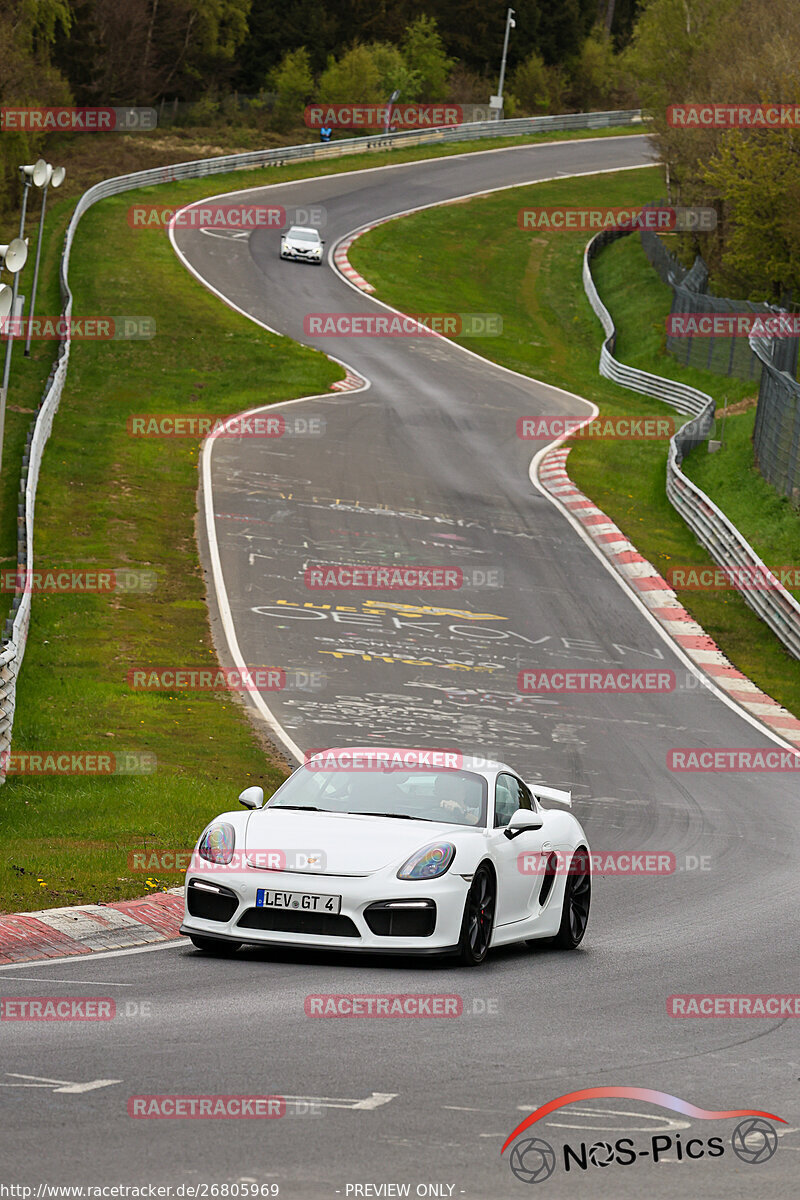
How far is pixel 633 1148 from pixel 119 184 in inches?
2720

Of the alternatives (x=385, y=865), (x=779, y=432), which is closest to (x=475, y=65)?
(x=779, y=432)

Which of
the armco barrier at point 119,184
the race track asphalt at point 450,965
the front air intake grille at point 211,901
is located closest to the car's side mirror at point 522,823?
the race track asphalt at point 450,965

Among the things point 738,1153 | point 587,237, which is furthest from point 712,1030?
point 587,237

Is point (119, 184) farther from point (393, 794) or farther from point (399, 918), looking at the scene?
point (399, 918)

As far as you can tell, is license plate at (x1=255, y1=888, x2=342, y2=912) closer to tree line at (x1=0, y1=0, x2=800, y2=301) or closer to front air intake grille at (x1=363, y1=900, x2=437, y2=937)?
front air intake grille at (x1=363, y1=900, x2=437, y2=937)

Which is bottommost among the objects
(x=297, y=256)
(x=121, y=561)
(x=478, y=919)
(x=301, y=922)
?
(x=121, y=561)

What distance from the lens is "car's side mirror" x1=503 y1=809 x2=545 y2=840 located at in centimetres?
1072

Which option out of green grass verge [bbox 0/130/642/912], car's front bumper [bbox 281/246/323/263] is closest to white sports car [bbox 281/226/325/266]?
car's front bumper [bbox 281/246/323/263]

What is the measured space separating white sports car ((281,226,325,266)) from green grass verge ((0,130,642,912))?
4.59 meters

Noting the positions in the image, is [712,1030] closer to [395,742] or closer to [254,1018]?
[254,1018]

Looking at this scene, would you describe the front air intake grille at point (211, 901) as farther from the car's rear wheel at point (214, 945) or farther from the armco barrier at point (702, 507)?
the armco barrier at point (702, 507)

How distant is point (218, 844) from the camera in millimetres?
10172

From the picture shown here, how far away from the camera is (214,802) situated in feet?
53.2

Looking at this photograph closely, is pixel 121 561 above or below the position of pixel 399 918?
below
